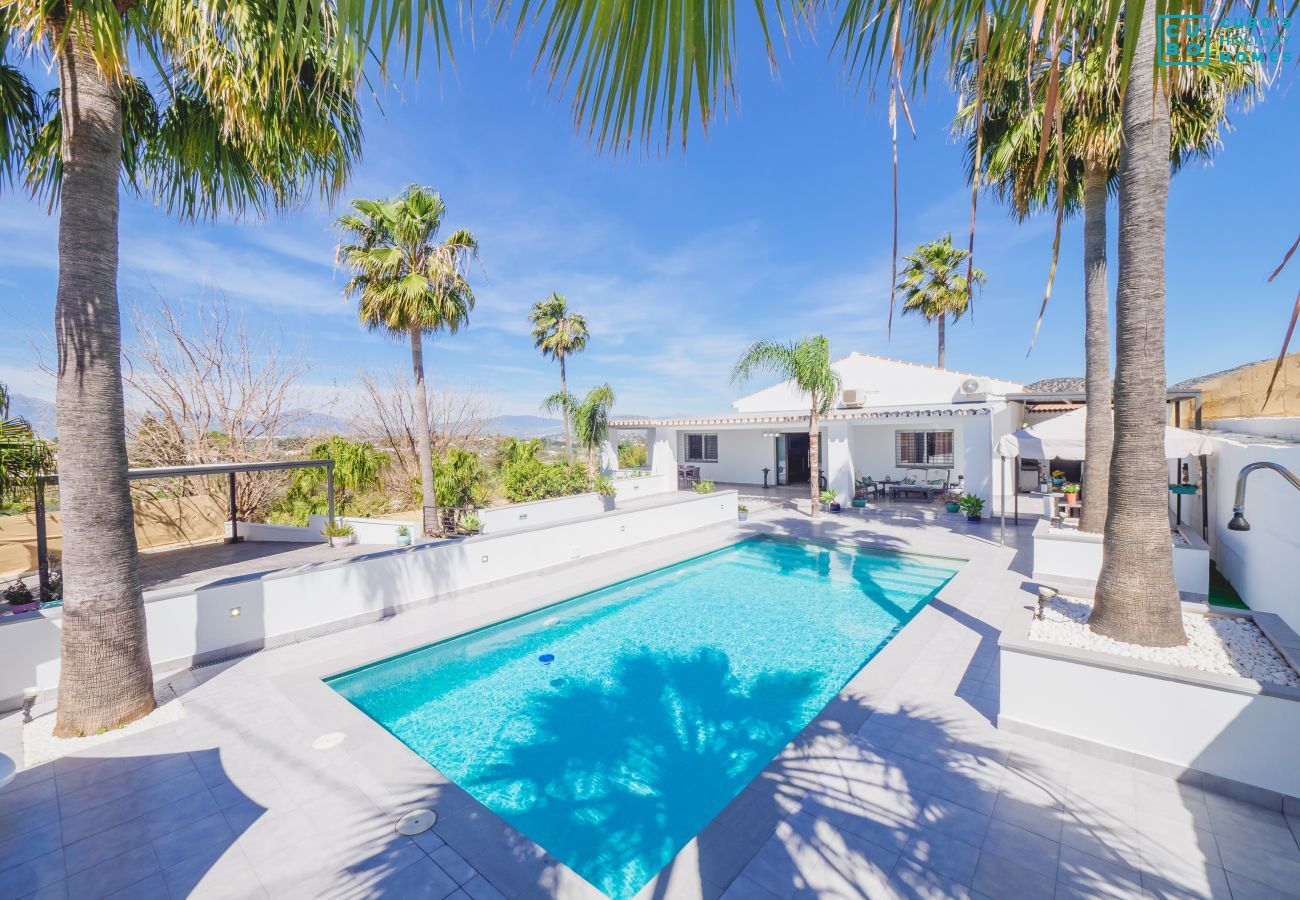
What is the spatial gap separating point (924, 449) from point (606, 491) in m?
12.8

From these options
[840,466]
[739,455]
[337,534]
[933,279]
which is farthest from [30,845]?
[933,279]

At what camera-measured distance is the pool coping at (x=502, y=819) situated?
3678 mm

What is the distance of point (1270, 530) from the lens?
6.86 meters

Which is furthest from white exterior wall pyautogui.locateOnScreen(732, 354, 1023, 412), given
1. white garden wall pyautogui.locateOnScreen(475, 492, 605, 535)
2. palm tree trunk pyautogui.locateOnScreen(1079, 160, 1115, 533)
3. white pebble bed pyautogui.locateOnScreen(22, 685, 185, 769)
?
white pebble bed pyautogui.locateOnScreen(22, 685, 185, 769)

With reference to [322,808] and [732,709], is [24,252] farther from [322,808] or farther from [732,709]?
[732,709]

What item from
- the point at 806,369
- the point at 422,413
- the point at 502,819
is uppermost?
the point at 806,369

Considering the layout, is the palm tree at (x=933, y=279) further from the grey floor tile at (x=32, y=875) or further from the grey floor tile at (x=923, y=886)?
the grey floor tile at (x=32, y=875)

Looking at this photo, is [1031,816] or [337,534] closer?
[1031,816]

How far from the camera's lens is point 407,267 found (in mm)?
13344

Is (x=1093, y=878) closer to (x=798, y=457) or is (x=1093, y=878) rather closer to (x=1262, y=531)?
(x=1262, y=531)

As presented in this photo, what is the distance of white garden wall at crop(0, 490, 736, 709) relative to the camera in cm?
612

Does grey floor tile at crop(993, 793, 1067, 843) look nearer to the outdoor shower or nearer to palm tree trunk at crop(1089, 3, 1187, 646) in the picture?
palm tree trunk at crop(1089, 3, 1187, 646)

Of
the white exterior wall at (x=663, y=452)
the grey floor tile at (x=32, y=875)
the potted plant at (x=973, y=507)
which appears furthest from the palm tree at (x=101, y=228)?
the white exterior wall at (x=663, y=452)

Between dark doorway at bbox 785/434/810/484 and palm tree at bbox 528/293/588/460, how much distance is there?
12179mm
